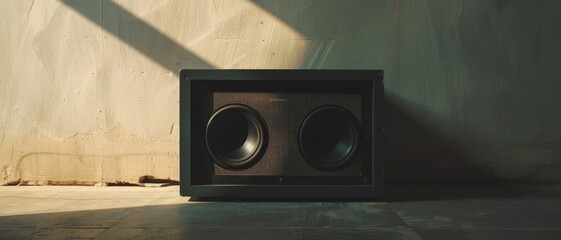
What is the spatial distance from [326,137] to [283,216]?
0.34 metres

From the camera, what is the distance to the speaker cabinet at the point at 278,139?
146 cm

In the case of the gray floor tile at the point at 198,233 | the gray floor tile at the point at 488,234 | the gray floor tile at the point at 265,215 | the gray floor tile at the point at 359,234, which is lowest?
the gray floor tile at the point at 488,234

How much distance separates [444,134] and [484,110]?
0.20 m

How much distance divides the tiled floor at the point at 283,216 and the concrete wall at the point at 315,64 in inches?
7.7

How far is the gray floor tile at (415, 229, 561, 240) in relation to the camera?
1080 millimetres

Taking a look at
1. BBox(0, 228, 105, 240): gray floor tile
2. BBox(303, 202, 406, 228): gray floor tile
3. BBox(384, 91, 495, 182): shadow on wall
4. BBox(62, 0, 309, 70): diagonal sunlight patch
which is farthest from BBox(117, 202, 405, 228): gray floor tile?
BBox(62, 0, 309, 70): diagonal sunlight patch

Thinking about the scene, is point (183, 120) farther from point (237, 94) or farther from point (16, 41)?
point (16, 41)

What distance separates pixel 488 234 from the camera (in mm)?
1112

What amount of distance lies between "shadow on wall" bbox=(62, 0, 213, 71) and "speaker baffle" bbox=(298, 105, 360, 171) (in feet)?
2.09

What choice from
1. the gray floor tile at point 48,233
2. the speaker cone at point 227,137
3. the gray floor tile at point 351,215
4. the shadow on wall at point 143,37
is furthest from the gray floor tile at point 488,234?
the shadow on wall at point 143,37

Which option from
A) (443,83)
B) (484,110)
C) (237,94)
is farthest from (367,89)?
(484,110)

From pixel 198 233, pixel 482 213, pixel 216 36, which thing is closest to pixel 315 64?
pixel 216 36

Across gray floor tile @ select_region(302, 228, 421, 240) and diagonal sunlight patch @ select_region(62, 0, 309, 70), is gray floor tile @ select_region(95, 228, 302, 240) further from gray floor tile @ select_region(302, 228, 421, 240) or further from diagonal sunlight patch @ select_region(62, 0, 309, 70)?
diagonal sunlight patch @ select_region(62, 0, 309, 70)

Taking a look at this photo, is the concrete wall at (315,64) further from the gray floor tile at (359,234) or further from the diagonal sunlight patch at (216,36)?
the gray floor tile at (359,234)
